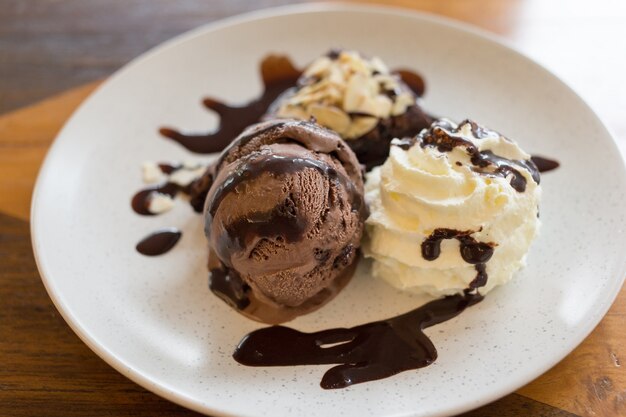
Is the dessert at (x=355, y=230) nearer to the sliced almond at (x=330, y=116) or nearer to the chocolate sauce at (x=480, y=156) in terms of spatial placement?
the chocolate sauce at (x=480, y=156)

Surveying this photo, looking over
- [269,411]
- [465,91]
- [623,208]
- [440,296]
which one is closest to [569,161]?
[623,208]

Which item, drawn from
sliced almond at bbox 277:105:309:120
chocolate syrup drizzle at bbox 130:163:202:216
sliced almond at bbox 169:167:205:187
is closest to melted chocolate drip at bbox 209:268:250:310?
chocolate syrup drizzle at bbox 130:163:202:216

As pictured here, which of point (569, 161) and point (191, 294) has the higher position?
point (569, 161)

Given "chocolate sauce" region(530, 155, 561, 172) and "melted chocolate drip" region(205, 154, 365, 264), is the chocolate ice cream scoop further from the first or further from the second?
"chocolate sauce" region(530, 155, 561, 172)

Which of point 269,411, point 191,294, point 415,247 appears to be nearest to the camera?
point 269,411

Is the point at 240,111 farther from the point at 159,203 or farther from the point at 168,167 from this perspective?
the point at 159,203

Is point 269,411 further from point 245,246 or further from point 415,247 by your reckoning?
point 415,247

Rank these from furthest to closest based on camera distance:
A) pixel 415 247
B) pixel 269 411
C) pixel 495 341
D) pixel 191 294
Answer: pixel 191 294 < pixel 415 247 < pixel 495 341 < pixel 269 411
